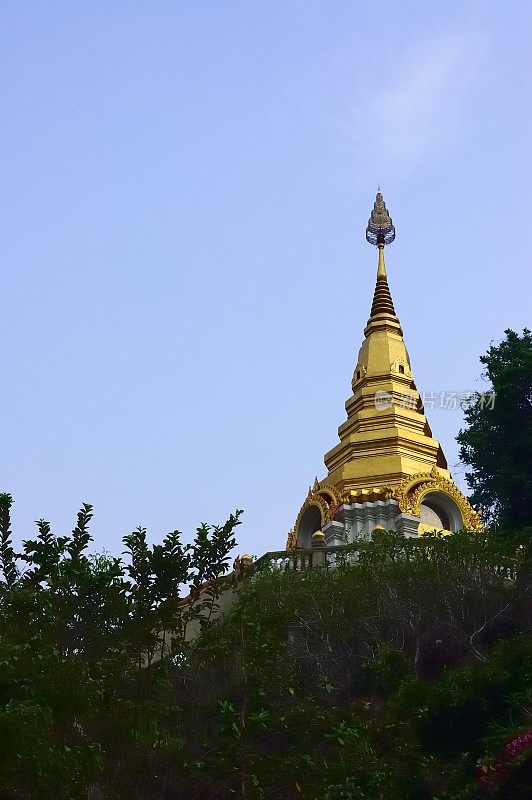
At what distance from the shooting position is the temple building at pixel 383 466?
36.9m

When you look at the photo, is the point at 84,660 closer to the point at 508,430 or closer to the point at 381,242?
the point at 508,430

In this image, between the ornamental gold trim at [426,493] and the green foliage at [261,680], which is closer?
the green foliage at [261,680]

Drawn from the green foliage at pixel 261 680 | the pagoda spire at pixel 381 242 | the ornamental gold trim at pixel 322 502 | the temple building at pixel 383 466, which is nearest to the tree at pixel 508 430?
the green foliage at pixel 261 680

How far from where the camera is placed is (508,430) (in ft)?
91.8

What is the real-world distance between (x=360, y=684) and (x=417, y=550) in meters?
3.17

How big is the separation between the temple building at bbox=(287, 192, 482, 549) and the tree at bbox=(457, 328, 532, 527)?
6.26 meters

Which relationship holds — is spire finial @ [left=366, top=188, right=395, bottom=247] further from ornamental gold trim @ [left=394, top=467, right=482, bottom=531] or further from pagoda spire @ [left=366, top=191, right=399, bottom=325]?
ornamental gold trim @ [left=394, top=467, right=482, bottom=531]

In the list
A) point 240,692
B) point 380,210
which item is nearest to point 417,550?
point 240,692

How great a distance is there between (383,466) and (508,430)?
11.0 m

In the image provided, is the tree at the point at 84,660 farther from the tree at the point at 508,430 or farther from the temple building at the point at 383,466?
the temple building at the point at 383,466

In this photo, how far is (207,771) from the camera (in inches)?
741

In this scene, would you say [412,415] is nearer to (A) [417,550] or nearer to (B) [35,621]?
(A) [417,550]

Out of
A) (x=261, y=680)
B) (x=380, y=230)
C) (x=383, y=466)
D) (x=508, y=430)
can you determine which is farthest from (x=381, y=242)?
(x=261, y=680)

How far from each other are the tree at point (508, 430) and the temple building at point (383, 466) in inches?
247
